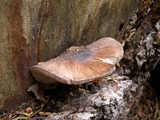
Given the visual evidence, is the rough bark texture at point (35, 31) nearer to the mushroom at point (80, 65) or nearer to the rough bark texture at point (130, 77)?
the mushroom at point (80, 65)

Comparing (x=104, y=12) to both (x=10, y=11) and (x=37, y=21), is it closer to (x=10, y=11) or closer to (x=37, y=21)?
(x=37, y=21)

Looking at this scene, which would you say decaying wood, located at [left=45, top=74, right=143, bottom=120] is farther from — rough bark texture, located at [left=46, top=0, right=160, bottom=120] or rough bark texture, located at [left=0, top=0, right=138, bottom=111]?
rough bark texture, located at [left=0, top=0, right=138, bottom=111]

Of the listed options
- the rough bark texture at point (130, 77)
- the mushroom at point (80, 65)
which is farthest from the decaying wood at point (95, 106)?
the mushroom at point (80, 65)

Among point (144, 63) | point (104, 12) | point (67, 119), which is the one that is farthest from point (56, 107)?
point (144, 63)

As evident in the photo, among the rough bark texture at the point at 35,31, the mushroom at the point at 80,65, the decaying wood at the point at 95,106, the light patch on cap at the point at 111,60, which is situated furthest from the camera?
the light patch on cap at the point at 111,60

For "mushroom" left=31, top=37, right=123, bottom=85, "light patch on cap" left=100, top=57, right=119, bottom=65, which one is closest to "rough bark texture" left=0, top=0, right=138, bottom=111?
"mushroom" left=31, top=37, right=123, bottom=85

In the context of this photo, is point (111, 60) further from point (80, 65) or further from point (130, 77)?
point (130, 77)

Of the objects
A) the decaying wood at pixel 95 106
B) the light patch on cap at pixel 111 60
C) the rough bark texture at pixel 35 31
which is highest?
the rough bark texture at pixel 35 31

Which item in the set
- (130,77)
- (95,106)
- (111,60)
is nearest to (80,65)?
(111,60)
